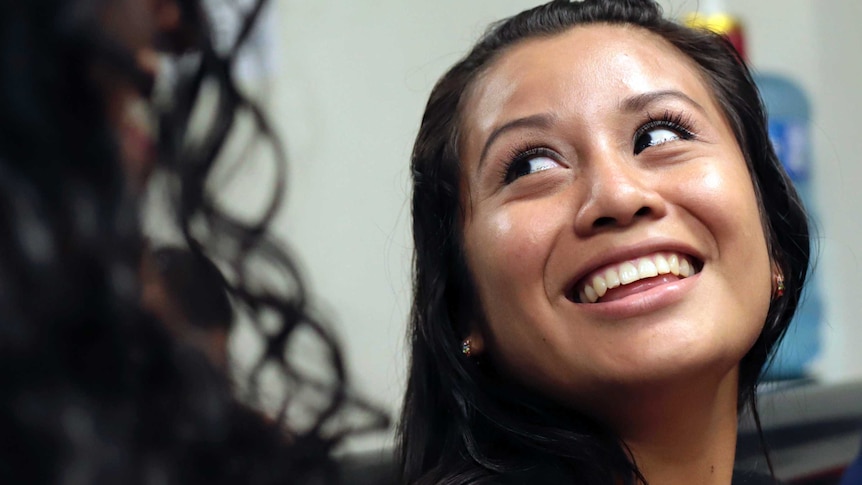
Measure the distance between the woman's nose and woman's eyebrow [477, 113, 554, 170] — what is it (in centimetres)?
6

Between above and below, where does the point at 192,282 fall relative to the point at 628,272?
above

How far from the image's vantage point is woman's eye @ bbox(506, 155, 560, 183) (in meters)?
0.93

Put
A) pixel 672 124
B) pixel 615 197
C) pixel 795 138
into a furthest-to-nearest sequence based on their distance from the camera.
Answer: pixel 795 138 → pixel 672 124 → pixel 615 197

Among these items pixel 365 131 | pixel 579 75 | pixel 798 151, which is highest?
pixel 579 75

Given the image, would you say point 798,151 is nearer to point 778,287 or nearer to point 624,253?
point 778,287

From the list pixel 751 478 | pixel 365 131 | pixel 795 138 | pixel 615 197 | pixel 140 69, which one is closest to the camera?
pixel 140 69

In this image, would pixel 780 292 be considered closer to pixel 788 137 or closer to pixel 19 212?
pixel 19 212

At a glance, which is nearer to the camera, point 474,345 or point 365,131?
point 474,345

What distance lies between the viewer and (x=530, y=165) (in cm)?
94

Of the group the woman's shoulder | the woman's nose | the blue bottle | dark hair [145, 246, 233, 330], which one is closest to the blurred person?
dark hair [145, 246, 233, 330]

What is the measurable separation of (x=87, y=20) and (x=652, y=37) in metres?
0.85

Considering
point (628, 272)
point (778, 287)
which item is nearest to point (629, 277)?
point (628, 272)

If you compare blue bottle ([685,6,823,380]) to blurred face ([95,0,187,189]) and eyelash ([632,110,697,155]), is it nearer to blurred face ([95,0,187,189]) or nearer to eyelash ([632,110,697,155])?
eyelash ([632,110,697,155])

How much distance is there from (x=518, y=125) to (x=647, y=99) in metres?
0.13
